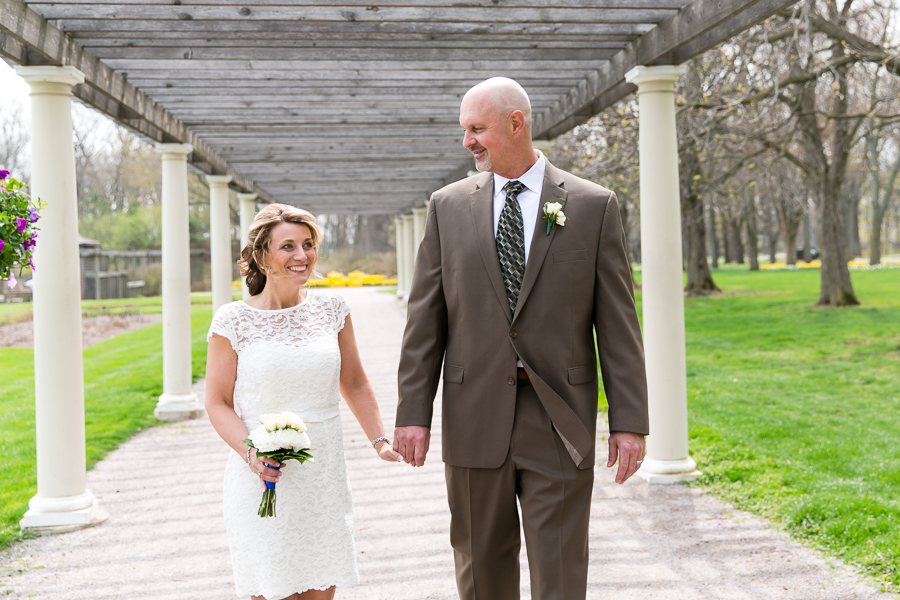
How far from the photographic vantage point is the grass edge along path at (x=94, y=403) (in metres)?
6.28

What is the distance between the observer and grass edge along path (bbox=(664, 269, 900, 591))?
15.5 ft

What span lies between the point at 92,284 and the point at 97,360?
71.5 feet

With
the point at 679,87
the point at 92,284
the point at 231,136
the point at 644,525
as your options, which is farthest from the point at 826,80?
the point at 92,284

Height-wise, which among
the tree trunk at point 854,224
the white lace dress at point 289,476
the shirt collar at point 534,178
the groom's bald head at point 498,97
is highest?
the tree trunk at point 854,224

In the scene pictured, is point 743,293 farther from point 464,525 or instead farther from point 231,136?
point 464,525

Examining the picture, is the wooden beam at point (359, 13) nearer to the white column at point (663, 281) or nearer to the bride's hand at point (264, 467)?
the white column at point (663, 281)

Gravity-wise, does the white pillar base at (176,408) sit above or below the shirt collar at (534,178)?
below

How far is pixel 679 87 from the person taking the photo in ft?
51.1

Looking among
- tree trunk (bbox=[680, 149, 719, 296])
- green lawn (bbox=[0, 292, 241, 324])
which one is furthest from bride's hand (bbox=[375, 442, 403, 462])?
A: green lawn (bbox=[0, 292, 241, 324])

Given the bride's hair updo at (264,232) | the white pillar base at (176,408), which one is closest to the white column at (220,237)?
the white pillar base at (176,408)

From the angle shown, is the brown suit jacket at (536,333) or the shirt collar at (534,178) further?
the shirt collar at (534,178)

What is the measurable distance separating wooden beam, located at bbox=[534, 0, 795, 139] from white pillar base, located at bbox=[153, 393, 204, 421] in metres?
5.08

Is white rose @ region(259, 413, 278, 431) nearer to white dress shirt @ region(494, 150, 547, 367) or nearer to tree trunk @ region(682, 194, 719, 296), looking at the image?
white dress shirt @ region(494, 150, 547, 367)

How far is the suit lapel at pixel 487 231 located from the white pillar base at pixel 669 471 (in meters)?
3.67
